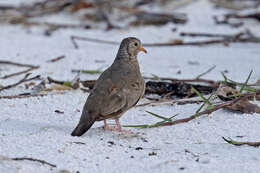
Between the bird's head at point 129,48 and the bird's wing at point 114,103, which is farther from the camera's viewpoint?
the bird's head at point 129,48

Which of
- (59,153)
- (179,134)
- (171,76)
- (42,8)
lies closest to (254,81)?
(171,76)

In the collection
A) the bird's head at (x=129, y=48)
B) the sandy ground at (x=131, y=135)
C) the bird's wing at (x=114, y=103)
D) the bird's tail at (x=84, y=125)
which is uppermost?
the bird's head at (x=129, y=48)

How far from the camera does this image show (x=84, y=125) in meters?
3.58

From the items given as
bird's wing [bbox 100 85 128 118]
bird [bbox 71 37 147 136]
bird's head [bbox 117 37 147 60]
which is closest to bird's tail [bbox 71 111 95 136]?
bird [bbox 71 37 147 136]

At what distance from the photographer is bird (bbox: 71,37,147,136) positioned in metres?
3.65

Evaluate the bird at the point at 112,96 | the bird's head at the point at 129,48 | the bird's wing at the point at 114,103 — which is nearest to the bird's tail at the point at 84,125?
the bird at the point at 112,96

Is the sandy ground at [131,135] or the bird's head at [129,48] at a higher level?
the bird's head at [129,48]

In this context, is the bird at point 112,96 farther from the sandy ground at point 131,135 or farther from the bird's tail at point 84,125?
the sandy ground at point 131,135

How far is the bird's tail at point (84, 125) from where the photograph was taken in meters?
3.55

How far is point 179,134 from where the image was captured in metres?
3.79

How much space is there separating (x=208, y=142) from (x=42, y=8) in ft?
26.8

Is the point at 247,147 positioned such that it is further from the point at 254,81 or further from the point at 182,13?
the point at 182,13

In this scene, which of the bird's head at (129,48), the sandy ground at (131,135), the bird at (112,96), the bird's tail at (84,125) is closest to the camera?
the sandy ground at (131,135)

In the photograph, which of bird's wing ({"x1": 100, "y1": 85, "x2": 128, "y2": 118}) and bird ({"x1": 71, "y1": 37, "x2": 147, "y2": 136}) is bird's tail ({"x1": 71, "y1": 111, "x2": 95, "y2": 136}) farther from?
bird's wing ({"x1": 100, "y1": 85, "x2": 128, "y2": 118})
